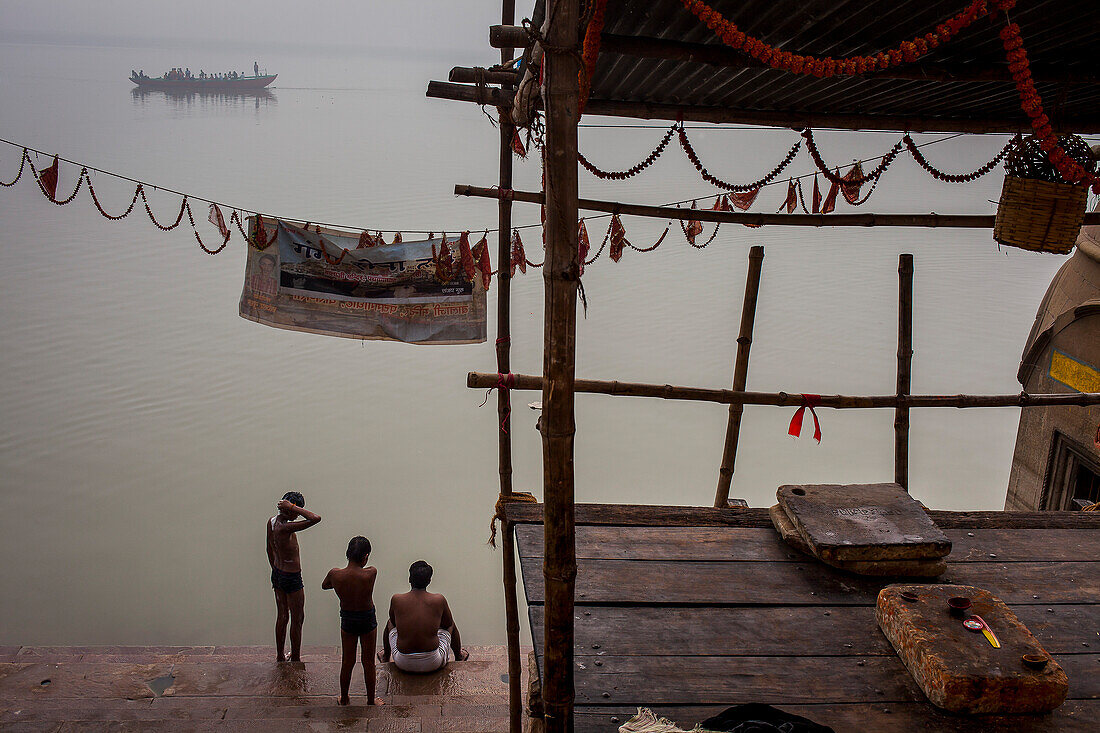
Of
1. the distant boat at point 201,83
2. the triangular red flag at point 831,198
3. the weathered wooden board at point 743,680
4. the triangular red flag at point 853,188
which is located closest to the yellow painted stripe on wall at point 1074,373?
the triangular red flag at point 853,188

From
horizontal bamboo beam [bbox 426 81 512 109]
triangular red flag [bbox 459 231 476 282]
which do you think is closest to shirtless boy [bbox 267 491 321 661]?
triangular red flag [bbox 459 231 476 282]

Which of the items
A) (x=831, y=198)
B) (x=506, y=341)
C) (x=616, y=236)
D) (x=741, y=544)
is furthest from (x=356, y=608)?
(x=831, y=198)

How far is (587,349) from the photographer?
34.6 ft

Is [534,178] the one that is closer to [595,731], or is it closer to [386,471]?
[386,471]

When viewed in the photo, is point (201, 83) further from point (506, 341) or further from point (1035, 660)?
point (1035, 660)

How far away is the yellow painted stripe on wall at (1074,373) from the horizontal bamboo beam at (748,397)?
2.23m

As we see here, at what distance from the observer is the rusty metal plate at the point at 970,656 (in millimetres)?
1780

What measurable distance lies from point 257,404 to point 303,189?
29.8 ft

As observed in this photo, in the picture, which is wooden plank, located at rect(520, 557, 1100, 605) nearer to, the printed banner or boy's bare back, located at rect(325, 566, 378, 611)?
boy's bare back, located at rect(325, 566, 378, 611)

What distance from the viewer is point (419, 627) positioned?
4.79 m

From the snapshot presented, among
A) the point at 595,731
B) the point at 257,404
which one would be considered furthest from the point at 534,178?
the point at 595,731

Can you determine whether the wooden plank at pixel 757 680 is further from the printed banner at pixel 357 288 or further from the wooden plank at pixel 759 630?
the printed banner at pixel 357 288

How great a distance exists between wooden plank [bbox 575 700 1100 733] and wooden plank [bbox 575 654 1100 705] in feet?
0.09

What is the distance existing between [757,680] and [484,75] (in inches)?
93.6
